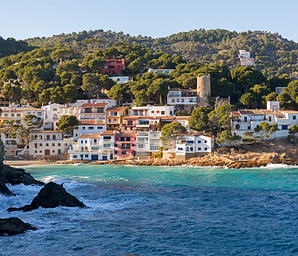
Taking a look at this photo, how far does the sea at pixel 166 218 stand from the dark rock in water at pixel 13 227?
40cm

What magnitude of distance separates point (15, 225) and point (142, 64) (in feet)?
261

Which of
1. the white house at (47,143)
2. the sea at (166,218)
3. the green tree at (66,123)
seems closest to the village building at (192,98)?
the green tree at (66,123)

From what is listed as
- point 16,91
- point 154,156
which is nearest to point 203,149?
point 154,156

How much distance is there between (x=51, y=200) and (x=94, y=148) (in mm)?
32150

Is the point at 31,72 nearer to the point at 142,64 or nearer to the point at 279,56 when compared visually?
the point at 142,64

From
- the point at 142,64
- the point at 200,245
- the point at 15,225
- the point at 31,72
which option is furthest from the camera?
the point at 142,64

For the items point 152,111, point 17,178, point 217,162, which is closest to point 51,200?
point 17,178

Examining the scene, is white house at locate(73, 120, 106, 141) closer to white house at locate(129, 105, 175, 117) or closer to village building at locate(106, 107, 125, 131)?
village building at locate(106, 107, 125, 131)

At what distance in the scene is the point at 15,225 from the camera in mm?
Result: 19688

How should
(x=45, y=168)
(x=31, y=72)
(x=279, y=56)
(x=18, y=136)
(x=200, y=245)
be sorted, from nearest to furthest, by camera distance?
(x=200, y=245), (x=45, y=168), (x=18, y=136), (x=31, y=72), (x=279, y=56)

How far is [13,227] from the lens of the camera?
19.5 m

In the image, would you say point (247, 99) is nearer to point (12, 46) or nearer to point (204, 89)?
point (204, 89)

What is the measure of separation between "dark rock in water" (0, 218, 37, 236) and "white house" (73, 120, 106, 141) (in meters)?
42.1

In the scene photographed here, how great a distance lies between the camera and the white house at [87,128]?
2461 inches
